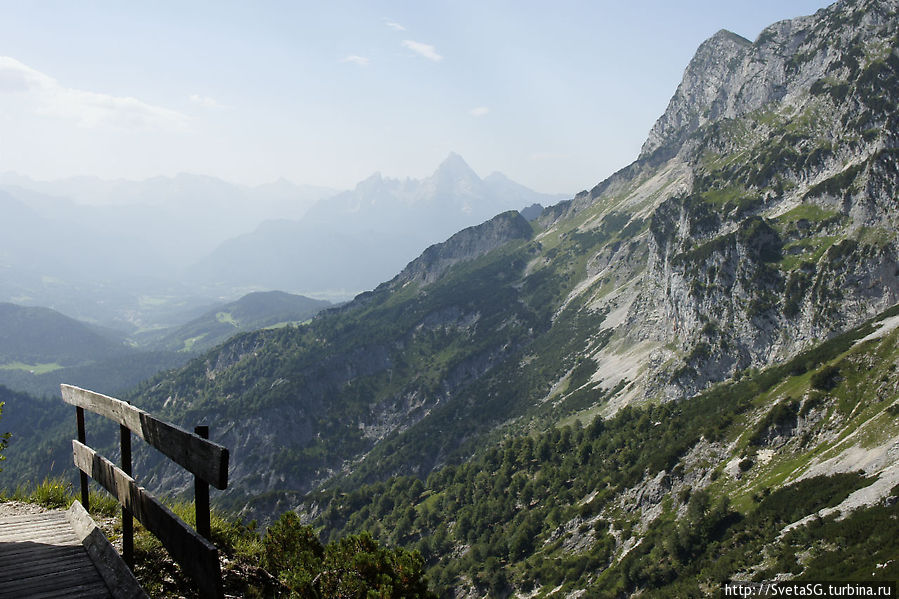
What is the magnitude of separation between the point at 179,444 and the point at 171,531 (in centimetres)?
108

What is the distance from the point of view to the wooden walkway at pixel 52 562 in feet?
24.0

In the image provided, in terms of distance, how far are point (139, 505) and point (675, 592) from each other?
87.6 meters


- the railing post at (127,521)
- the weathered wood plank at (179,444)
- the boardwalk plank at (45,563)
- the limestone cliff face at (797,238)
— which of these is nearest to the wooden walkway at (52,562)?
the boardwalk plank at (45,563)

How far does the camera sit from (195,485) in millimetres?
5277

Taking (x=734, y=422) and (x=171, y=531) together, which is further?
(x=734, y=422)

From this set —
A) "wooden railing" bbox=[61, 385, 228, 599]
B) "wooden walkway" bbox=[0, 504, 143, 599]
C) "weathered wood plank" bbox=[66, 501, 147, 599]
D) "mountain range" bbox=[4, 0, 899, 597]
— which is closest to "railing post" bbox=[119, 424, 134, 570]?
"wooden railing" bbox=[61, 385, 228, 599]

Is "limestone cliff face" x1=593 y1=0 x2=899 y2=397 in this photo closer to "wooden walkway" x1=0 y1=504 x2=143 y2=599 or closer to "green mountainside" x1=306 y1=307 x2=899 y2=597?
"green mountainside" x1=306 y1=307 x2=899 y2=597

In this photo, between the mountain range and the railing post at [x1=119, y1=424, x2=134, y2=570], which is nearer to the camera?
the railing post at [x1=119, y1=424, x2=134, y2=570]

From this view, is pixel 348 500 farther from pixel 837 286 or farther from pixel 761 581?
pixel 837 286

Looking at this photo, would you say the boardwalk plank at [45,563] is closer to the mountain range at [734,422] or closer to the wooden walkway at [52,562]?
the wooden walkway at [52,562]

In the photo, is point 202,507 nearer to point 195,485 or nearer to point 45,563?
point 195,485

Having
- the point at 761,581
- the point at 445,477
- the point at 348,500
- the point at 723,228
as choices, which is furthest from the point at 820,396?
the point at 348,500

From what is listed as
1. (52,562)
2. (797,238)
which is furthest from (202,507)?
(797,238)

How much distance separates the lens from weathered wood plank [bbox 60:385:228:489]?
527 centimetres
